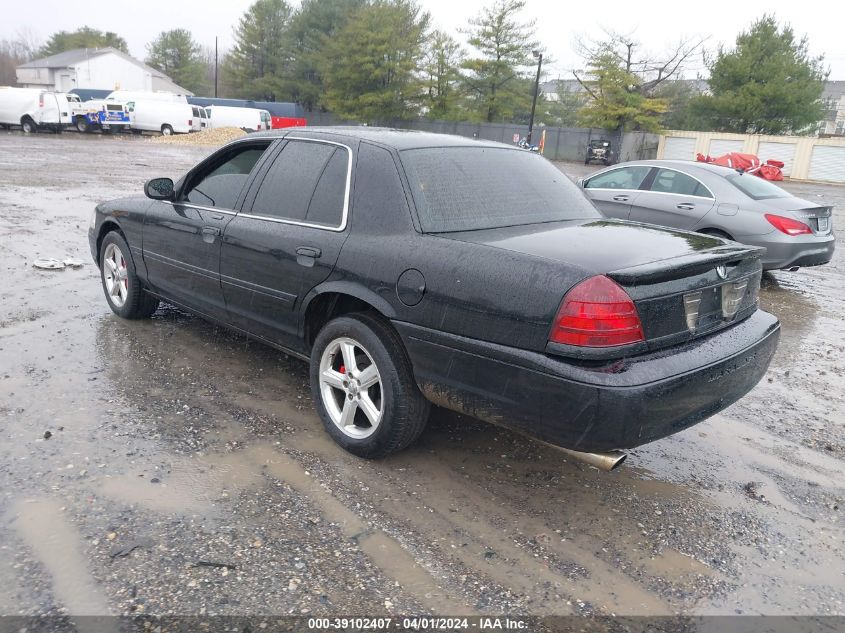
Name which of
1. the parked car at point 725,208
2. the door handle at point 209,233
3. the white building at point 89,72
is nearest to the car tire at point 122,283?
the door handle at point 209,233

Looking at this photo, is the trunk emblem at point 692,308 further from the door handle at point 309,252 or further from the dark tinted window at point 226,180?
the dark tinted window at point 226,180

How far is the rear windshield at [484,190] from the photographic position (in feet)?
11.5

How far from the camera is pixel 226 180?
4.66 metres

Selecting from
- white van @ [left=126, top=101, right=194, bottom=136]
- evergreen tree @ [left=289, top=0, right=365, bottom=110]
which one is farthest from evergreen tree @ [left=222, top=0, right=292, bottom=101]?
white van @ [left=126, top=101, right=194, bottom=136]

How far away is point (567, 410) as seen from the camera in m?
2.78

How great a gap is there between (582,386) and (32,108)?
4129 cm

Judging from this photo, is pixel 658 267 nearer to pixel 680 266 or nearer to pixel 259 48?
pixel 680 266

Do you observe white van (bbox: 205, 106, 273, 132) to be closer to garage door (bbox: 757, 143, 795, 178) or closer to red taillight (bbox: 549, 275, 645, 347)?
garage door (bbox: 757, 143, 795, 178)

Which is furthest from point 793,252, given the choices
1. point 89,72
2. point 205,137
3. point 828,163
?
point 89,72

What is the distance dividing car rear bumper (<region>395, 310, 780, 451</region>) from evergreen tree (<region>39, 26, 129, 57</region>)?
10089 centimetres

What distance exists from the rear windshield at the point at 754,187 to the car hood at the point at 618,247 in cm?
530

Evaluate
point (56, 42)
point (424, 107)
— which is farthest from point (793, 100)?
point (56, 42)

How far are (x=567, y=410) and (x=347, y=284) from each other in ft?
4.43

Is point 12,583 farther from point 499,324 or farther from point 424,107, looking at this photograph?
point 424,107
